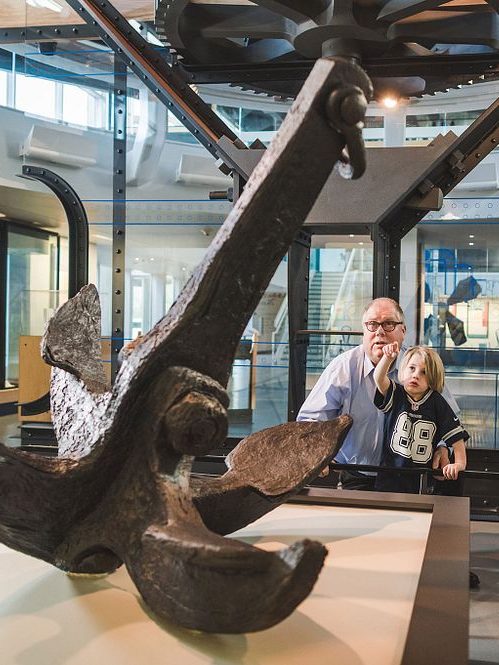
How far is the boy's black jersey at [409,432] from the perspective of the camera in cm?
222

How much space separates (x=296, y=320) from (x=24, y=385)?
1.70m

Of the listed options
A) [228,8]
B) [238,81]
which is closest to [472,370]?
[238,81]

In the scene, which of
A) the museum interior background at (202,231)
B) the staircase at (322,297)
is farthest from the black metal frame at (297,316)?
the staircase at (322,297)

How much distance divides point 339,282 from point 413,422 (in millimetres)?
2063

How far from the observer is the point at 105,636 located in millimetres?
1024

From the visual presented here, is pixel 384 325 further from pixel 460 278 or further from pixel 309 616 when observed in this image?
pixel 460 278

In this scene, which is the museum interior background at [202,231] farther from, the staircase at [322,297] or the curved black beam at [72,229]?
the curved black beam at [72,229]

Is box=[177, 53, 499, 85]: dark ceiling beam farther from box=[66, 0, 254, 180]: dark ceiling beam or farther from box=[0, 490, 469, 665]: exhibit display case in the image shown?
box=[0, 490, 469, 665]: exhibit display case

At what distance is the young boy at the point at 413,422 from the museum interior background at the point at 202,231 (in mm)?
875

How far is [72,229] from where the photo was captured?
3867mm

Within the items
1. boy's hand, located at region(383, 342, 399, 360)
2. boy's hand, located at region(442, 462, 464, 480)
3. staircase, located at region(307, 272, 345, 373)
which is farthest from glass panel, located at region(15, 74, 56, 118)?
boy's hand, located at region(442, 462, 464, 480)

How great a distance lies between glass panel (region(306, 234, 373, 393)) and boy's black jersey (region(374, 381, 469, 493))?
160cm

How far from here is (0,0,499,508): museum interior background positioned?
12.5 feet

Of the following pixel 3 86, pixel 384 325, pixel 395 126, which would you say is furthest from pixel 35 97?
pixel 384 325
